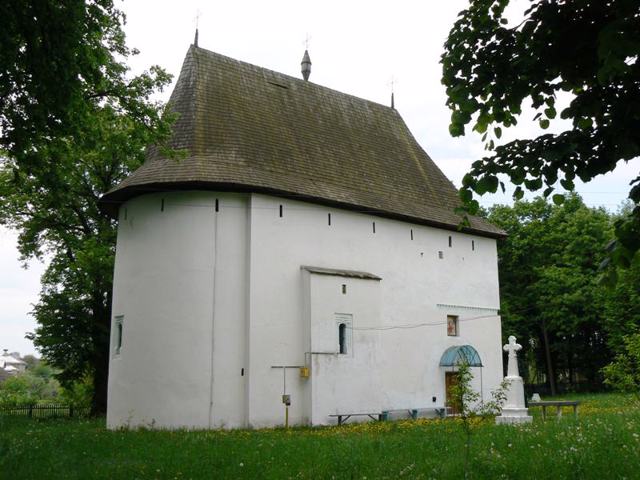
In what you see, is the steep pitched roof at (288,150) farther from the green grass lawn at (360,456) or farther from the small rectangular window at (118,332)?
the green grass lawn at (360,456)

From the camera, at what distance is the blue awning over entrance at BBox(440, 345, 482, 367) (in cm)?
2230

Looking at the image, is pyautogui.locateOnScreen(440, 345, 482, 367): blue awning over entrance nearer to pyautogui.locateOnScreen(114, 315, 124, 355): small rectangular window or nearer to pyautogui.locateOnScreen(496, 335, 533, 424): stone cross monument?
pyautogui.locateOnScreen(496, 335, 533, 424): stone cross monument

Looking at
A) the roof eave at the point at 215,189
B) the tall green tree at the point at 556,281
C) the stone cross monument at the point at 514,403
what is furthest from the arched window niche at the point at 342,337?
the tall green tree at the point at 556,281

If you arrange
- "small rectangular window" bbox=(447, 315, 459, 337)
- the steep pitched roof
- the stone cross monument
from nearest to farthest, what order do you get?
the stone cross monument
the steep pitched roof
"small rectangular window" bbox=(447, 315, 459, 337)

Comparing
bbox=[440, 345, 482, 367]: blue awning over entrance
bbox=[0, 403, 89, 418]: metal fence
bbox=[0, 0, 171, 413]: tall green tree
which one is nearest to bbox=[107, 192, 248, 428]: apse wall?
bbox=[0, 0, 171, 413]: tall green tree

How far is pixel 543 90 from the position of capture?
657cm

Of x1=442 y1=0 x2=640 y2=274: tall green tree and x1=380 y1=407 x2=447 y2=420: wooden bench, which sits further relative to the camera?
x1=380 y1=407 x2=447 y2=420: wooden bench

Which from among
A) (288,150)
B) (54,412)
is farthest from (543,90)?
(54,412)

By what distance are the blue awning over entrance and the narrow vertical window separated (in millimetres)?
4773

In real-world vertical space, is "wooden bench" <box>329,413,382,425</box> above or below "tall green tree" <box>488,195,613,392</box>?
below

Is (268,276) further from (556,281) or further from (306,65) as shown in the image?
(556,281)

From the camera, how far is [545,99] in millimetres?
6656

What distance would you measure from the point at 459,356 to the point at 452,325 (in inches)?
45.2

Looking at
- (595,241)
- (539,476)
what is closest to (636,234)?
(539,476)
